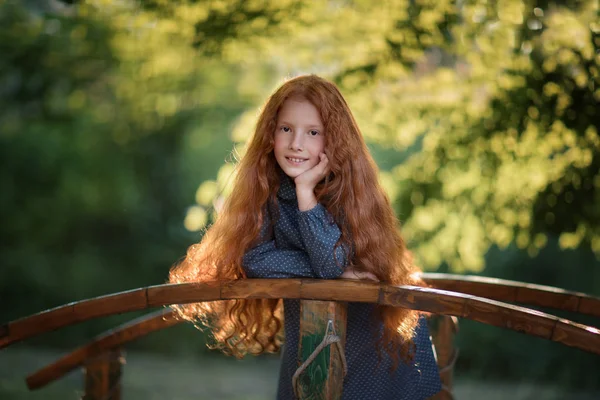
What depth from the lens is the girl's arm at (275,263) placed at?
203cm

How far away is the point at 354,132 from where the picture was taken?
7.06 feet

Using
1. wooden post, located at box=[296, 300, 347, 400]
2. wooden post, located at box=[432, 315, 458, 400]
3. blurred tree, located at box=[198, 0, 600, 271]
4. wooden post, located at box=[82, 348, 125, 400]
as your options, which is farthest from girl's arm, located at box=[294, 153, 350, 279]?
blurred tree, located at box=[198, 0, 600, 271]

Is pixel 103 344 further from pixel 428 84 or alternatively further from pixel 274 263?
pixel 428 84

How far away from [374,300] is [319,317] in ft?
0.48

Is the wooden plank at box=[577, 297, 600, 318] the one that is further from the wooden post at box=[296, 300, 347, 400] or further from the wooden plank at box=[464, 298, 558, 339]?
the wooden post at box=[296, 300, 347, 400]

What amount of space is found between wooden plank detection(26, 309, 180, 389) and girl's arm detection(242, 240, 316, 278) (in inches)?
29.7

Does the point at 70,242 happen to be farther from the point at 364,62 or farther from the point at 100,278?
the point at 364,62

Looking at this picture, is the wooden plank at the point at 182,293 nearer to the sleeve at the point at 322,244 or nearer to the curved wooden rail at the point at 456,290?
the sleeve at the point at 322,244

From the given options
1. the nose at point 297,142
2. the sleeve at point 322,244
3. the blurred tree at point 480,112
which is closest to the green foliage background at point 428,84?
the blurred tree at point 480,112

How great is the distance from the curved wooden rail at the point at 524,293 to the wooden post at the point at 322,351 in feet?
3.27

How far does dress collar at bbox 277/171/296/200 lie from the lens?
2.16 meters

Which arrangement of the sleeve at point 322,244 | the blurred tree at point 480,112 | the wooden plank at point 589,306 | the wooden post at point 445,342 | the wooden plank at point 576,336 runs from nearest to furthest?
the wooden plank at point 576,336 < the sleeve at point 322,244 < the wooden plank at point 589,306 < the wooden post at point 445,342 < the blurred tree at point 480,112

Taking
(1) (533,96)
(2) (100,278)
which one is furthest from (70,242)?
(1) (533,96)

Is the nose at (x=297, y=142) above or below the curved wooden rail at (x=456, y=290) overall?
above
